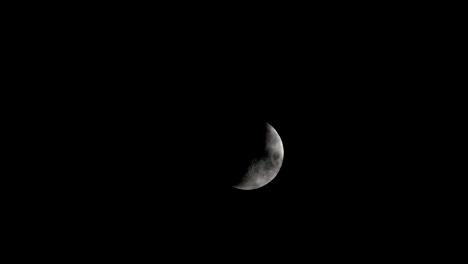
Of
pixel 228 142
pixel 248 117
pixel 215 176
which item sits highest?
pixel 248 117

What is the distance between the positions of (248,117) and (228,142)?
52 cm

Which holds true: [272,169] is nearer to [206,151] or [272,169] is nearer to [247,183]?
[247,183]

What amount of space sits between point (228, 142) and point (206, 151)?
1.04ft

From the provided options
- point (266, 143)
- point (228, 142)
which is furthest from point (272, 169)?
point (228, 142)

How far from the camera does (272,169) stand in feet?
15.2

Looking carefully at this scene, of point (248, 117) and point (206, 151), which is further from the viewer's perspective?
point (248, 117)

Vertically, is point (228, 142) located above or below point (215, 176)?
above

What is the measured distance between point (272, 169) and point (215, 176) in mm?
828

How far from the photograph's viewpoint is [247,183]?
4688mm

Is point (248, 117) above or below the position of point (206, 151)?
above

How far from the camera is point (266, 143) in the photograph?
15.1 feet

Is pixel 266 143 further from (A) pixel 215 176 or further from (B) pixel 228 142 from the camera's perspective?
(A) pixel 215 176

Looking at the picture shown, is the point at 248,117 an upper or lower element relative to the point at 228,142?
upper

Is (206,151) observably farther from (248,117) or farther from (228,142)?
(248,117)
